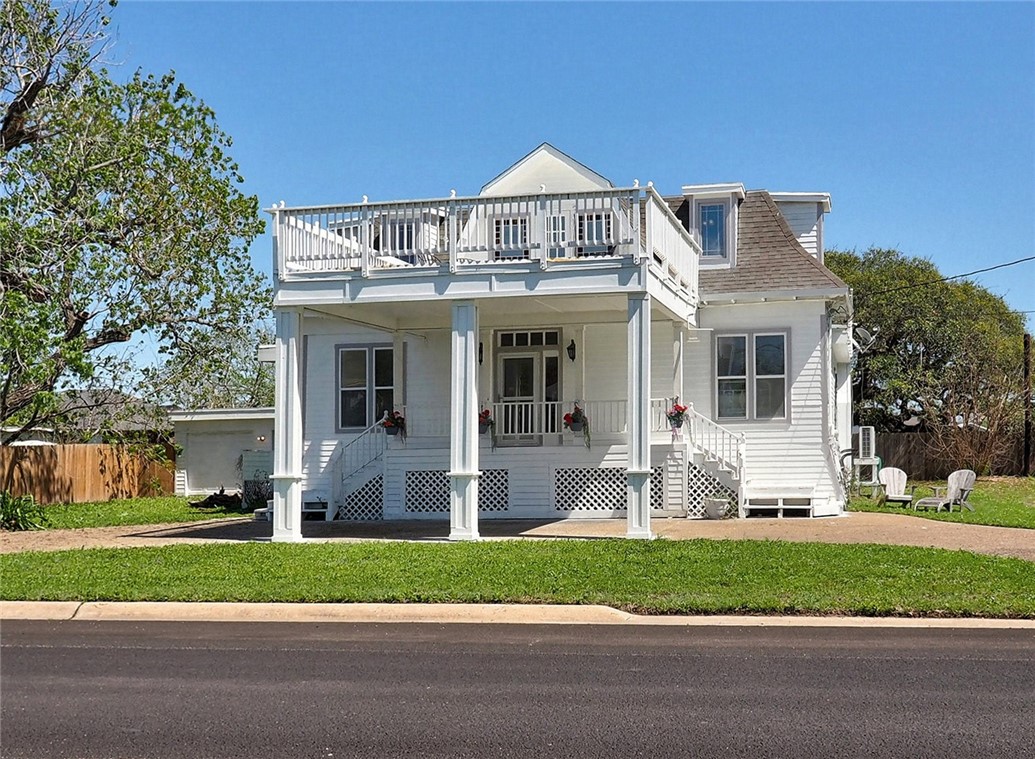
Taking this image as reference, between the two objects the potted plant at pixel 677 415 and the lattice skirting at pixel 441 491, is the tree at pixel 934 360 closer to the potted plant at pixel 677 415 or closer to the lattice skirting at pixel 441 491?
the potted plant at pixel 677 415

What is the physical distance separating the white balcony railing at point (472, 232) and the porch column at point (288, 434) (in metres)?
0.97

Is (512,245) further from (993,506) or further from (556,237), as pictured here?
(993,506)

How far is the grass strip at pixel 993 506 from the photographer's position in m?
21.0

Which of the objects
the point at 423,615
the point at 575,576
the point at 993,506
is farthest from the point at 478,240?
the point at 993,506

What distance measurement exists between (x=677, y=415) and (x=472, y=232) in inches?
197

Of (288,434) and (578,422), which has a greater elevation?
(578,422)

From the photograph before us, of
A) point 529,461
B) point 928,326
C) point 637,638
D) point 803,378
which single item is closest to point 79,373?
point 529,461

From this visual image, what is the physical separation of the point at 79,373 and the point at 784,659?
18.0 m

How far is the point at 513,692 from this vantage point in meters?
8.06

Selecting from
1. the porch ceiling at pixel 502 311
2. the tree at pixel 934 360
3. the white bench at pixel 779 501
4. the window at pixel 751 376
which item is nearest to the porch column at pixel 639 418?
the porch ceiling at pixel 502 311

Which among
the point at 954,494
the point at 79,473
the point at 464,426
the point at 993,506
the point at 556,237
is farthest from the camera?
the point at 79,473

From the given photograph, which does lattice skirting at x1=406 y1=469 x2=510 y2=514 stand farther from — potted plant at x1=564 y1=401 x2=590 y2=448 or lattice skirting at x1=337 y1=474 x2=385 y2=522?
potted plant at x1=564 y1=401 x2=590 y2=448

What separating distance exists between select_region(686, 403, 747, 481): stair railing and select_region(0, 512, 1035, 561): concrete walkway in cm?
126

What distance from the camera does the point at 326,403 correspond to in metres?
24.1
